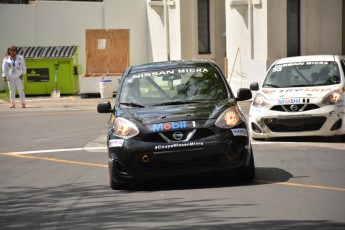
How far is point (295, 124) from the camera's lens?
14.8 meters

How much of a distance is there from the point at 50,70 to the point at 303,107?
55.2 feet

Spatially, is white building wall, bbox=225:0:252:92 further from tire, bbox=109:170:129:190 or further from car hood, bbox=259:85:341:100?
tire, bbox=109:170:129:190

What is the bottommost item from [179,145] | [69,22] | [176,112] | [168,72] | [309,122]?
[309,122]

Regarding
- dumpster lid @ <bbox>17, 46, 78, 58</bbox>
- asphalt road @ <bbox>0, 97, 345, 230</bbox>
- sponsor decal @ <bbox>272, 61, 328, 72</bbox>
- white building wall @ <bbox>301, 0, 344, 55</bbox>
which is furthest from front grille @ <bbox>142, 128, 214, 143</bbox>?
dumpster lid @ <bbox>17, 46, 78, 58</bbox>

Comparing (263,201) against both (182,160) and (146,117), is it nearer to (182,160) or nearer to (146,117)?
(182,160)

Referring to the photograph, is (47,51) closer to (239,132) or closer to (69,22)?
(69,22)

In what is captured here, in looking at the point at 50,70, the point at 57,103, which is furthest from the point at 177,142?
the point at 50,70

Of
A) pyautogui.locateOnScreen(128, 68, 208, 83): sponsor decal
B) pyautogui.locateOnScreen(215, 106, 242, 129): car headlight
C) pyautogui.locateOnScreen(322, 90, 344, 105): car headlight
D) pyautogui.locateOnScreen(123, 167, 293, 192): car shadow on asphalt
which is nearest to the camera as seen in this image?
pyautogui.locateOnScreen(215, 106, 242, 129): car headlight

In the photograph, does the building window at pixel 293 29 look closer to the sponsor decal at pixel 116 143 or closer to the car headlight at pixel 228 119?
the car headlight at pixel 228 119

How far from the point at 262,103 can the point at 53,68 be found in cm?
1611

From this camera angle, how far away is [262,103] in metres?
15.3

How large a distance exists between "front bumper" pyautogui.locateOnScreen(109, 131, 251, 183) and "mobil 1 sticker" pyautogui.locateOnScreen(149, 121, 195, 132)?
19cm

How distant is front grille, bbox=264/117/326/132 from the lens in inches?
581

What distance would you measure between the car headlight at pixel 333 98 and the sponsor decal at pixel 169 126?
4914 millimetres
